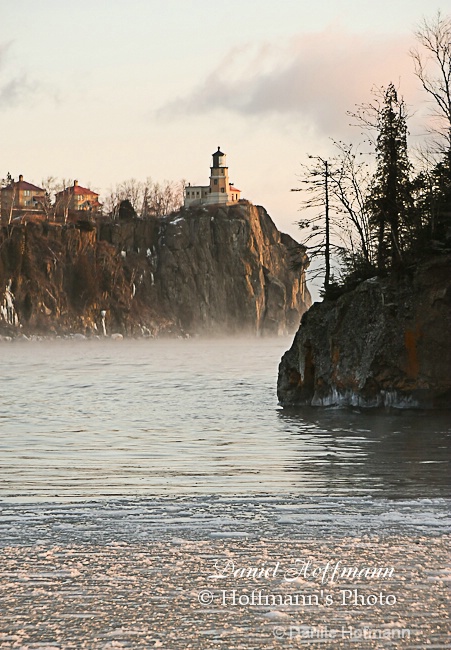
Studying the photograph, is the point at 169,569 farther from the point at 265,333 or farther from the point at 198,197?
the point at 198,197

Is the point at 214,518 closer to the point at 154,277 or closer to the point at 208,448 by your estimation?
the point at 208,448

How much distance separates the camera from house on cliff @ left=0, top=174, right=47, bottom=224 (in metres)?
157

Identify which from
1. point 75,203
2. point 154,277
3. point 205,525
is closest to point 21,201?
point 75,203

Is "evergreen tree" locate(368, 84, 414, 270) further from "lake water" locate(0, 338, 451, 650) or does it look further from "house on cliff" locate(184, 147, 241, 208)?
"house on cliff" locate(184, 147, 241, 208)

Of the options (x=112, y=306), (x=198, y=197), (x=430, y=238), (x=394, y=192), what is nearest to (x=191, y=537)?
(x=430, y=238)

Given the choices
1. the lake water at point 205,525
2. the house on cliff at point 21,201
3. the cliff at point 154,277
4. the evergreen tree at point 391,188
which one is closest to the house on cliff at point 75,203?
the house on cliff at point 21,201

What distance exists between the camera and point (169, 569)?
22.2 feet

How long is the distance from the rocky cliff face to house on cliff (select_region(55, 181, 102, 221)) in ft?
444

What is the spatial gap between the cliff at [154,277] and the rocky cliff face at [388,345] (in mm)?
120093

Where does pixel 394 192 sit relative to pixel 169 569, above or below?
above

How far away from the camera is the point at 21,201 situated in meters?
176

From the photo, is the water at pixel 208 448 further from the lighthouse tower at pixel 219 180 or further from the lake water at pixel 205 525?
the lighthouse tower at pixel 219 180

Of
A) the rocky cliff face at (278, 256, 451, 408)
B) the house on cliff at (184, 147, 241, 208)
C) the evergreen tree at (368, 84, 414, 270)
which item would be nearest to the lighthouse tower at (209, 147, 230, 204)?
the house on cliff at (184, 147, 241, 208)

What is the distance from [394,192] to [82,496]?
2506 centimetres
